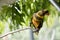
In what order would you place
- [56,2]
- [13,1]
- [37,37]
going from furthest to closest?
[13,1] < [37,37] < [56,2]

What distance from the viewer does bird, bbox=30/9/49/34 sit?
1234 mm

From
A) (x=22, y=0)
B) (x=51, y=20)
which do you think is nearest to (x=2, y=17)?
(x=22, y=0)

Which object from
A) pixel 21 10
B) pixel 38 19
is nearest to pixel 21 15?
pixel 21 10

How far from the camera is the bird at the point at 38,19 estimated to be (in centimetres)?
123

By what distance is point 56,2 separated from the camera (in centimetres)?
117

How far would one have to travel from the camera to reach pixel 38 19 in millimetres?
1276

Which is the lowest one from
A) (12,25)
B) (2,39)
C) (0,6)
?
(2,39)

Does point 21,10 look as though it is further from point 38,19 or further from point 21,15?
point 38,19

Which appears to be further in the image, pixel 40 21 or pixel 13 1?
pixel 13 1

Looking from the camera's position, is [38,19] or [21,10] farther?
[21,10]

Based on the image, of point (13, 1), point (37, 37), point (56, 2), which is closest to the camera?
point (56, 2)

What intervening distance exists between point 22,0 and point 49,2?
26 cm

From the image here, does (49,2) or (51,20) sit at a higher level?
(49,2)

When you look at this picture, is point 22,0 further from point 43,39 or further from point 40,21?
point 43,39
